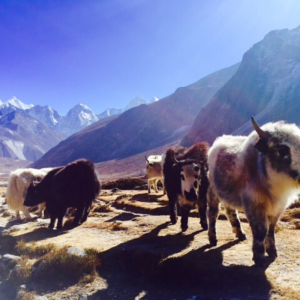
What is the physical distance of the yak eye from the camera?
4.24m

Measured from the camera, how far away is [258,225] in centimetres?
480

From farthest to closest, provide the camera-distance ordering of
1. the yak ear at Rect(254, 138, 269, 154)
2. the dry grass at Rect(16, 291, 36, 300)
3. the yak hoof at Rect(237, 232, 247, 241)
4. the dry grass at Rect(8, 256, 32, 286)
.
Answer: the yak hoof at Rect(237, 232, 247, 241) < the dry grass at Rect(8, 256, 32, 286) < the dry grass at Rect(16, 291, 36, 300) < the yak ear at Rect(254, 138, 269, 154)

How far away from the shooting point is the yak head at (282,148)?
4168 millimetres

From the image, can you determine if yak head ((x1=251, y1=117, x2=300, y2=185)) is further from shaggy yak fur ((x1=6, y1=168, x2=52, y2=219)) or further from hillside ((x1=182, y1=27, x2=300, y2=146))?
hillside ((x1=182, y1=27, x2=300, y2=146))

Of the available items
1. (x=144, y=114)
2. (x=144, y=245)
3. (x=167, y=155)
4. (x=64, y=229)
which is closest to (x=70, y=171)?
(x=64, y=229)

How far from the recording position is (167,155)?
875 centimetres

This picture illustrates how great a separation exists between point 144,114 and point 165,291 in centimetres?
18347

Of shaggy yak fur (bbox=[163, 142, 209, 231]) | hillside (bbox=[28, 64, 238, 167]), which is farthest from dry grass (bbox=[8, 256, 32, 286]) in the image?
hillside (bbox=[28, 64, 238, 167])

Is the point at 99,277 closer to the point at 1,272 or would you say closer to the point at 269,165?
the point at 1,272

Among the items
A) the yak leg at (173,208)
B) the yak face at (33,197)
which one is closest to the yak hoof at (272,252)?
the yak leg at (173,208)

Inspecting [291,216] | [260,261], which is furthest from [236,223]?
[291,216]

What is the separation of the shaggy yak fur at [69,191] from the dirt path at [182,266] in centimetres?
166

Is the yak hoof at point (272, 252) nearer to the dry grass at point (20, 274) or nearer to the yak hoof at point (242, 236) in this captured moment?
the yak hoof at point (242, 236)

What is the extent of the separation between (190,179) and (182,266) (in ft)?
7.14
